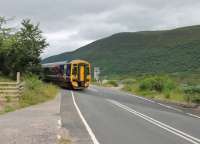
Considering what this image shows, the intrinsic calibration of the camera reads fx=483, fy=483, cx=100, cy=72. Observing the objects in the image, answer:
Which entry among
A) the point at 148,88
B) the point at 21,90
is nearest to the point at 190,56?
the point at 148,88

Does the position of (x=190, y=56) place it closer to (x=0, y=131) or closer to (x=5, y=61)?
(x=5, y=61)

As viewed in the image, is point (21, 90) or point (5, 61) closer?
point (21, 90)

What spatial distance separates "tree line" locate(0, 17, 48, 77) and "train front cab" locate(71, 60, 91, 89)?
354 centimetres

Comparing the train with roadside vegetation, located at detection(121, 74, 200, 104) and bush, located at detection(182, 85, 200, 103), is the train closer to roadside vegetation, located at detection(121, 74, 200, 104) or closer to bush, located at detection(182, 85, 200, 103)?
roadside vegetation, located at detection(121, 74, 200, 104)

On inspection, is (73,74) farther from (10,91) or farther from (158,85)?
(10,91)

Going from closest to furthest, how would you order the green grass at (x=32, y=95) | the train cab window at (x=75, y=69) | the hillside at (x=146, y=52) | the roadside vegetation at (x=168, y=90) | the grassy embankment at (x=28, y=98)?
the grassy embankment at (x=28, y=98) → the green grass at (x=32, y=95) → the roadside vegetation at (x=168, y=90) → the train cab window at (x=75, y=69) → the hillside at (x=146, y=52)

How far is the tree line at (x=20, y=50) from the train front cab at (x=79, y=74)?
3535mm

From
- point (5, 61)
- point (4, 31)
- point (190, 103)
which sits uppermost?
point (4, 31)

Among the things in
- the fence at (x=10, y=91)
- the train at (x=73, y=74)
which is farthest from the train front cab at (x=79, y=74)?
the fence at (x=10, y=91)

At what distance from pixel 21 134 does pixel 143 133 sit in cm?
376

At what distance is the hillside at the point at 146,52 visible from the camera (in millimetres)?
113938

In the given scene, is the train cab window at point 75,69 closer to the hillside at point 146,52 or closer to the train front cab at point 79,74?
the train front cab at point 79,74

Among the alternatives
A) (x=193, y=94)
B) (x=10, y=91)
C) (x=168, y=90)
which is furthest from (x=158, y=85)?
(x=10, y=91)

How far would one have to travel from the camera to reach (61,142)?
12844 millimetres
